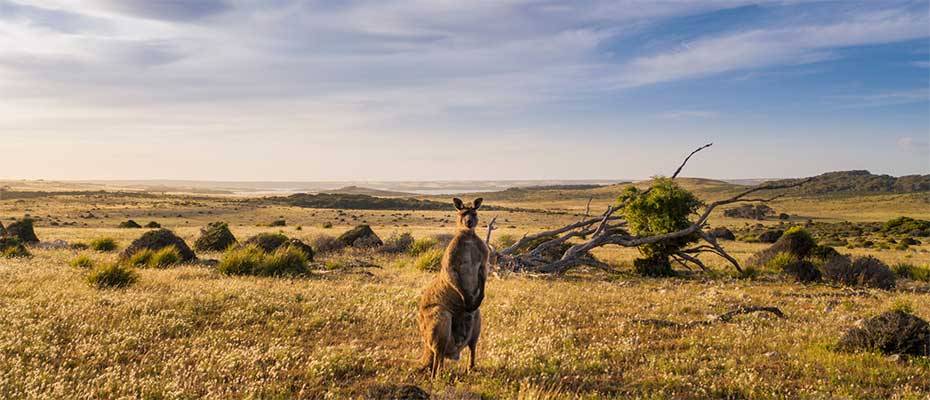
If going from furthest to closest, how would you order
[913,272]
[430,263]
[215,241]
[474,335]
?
[215,241] → [913,272] → [430,263] → [474,335]

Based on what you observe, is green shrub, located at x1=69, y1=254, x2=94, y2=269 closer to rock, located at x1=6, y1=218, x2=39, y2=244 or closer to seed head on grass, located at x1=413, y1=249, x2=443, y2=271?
seed head on grass, located at x1=413, y1=249, x2=443, y2=271

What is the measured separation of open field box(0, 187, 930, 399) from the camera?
20.4ft

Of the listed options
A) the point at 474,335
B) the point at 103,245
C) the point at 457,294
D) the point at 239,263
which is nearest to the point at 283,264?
the point at 239,263

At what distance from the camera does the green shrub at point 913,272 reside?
1789cm

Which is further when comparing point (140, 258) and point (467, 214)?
point (140, 258)

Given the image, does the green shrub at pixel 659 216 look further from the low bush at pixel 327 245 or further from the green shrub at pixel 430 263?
the low bush at pixel 327 245

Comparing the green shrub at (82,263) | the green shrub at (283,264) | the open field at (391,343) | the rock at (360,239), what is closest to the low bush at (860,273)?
the open field at (391,343)

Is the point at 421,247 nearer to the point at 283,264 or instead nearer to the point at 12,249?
the point at 283,264

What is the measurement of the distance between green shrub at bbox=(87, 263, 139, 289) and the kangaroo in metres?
8.79

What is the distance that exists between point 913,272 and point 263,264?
73.0 feet

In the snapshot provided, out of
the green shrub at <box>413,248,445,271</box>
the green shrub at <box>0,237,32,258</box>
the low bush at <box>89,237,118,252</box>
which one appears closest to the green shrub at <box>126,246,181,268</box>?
the green shrub at <box>0,237,32,258</box>

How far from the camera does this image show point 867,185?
149m

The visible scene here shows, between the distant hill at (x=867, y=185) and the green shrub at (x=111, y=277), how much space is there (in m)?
162

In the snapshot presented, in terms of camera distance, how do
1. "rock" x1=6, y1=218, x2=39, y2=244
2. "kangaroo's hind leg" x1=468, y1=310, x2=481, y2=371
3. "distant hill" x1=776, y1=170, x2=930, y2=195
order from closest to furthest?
"kangaroo's hind leg" x1=468, y1=310, x2=481, y2=371 < "rock" x1=6, y1=218, x2=39, y2=244 < "distant hill" x1=776, y1=170, x2=930, y2=195
